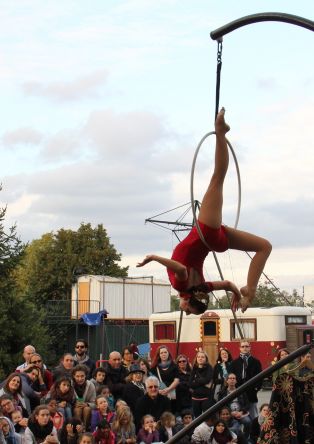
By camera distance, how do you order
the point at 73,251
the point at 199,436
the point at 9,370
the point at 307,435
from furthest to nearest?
1. the point at 73,251
2. the point at 9,370
3. the point at 199,436
4. the point at 307,435

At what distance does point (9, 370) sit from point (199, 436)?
12.9 meters

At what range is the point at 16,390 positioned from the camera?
427 inches

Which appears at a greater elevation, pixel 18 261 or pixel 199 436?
pixel 18 261

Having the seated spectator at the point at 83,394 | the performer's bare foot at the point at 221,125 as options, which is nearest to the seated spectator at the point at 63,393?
the seated spectator at the point at 83,394

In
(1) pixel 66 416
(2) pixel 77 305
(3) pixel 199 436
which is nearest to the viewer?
(1) pixel 66 416

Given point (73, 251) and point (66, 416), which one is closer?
point (66, 416)

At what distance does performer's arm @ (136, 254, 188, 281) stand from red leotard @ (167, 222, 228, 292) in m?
0.11

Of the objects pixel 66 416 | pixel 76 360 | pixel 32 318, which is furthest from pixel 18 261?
pixel 66 416

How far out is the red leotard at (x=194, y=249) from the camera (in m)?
7.77

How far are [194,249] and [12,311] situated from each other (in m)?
17.7

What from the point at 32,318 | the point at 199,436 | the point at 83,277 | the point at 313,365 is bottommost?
the point at 199,436

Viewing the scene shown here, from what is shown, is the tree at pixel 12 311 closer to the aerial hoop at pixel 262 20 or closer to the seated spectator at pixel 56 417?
the seated spectator at pixel 56 417

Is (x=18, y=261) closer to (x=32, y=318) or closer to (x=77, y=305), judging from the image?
(x=32, y=318)

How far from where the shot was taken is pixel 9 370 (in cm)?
2423
